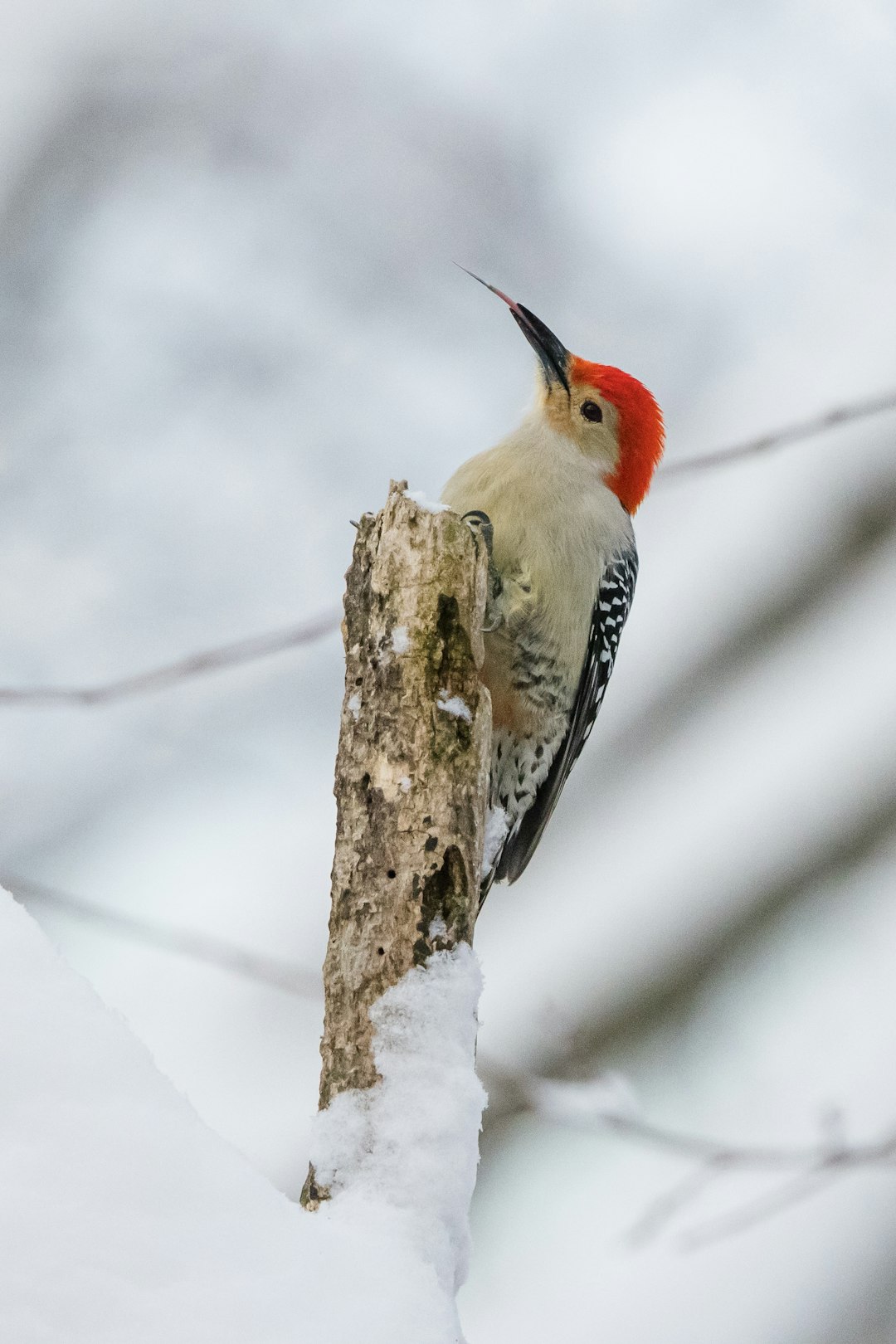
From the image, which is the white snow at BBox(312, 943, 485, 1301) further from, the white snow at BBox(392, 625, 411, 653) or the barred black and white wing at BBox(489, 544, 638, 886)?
the barred black and white wing at BBox(489, 544, 638, 886)

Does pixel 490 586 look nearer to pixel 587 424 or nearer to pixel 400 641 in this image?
pixel 587 424

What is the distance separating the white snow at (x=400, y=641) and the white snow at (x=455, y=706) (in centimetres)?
11

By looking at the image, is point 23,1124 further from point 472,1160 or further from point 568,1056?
point 568,1056

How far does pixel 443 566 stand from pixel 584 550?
1925 mm

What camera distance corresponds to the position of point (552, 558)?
3959mm

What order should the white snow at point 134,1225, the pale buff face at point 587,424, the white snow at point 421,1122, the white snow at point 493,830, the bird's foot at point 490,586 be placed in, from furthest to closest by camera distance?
the pale buff face at point 587,424 → the bird's foot at point 490,586 → the white snow at point 493,830 → the white snow at point 421,1122 → the white snow at point 134,1225

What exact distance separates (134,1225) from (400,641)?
3.90 ft

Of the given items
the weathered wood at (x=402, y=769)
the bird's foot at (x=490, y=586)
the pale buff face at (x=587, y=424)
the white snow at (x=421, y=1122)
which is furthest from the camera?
the pale buff face at (x=587, y=424)

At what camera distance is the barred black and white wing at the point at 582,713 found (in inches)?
169

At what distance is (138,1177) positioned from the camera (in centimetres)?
121

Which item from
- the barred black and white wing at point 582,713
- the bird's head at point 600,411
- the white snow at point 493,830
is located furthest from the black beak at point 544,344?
the white snow at point 493,830

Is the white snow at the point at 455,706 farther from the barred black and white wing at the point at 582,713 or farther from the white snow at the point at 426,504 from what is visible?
the barred black and white wing at the point at 582,713

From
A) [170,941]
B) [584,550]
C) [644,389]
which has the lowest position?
[170,941]

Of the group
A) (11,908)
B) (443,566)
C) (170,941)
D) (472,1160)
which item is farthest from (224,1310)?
(170,941)
